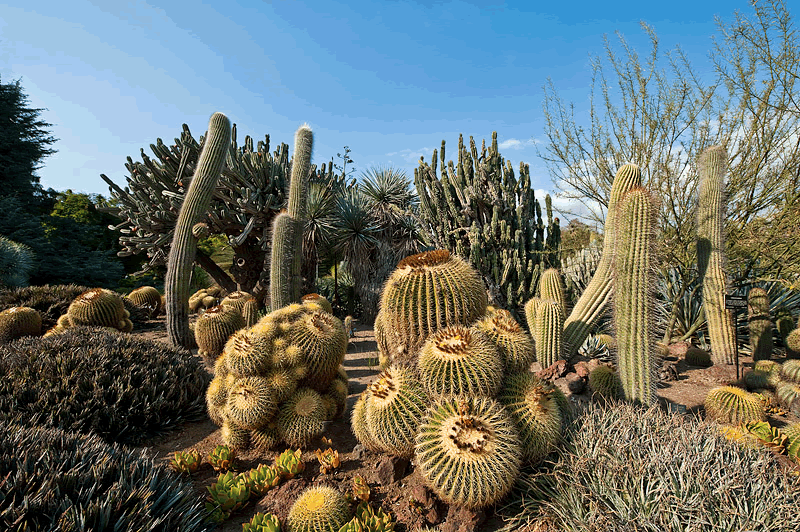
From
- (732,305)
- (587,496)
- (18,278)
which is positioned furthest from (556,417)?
(18,278)

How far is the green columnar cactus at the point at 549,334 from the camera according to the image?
5.17 m

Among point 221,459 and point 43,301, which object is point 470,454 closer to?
point 221,459

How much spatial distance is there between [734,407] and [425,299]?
3.63m

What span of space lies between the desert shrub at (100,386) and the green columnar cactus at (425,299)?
3087mm

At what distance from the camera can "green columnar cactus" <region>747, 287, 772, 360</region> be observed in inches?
Answer: 242

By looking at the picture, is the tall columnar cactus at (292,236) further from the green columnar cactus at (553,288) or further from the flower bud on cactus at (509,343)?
the flower bud on cactus at (509,343)

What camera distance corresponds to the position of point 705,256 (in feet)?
21.2

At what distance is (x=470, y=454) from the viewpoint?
2.40m

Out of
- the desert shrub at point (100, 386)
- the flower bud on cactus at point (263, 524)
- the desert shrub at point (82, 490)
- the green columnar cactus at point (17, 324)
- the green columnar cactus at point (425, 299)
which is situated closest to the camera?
the desert shrub at point (82, 490)

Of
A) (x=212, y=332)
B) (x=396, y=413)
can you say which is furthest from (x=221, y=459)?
(x=212, y=332)

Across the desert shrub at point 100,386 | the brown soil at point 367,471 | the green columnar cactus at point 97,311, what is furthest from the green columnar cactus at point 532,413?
the green columnar cactus at point 97,311

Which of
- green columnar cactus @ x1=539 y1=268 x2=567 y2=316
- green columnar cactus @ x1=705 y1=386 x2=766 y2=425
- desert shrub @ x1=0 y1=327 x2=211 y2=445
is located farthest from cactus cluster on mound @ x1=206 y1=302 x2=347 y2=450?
green columnar cactus @ x1=705 y1=386 x2=766 y2=425

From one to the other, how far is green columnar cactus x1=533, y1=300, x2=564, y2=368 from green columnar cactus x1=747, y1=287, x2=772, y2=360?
3.48 meters

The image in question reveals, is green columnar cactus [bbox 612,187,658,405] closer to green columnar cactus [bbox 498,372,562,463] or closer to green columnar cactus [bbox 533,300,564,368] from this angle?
green columnar cactus [bbox 533,300,564,368]
